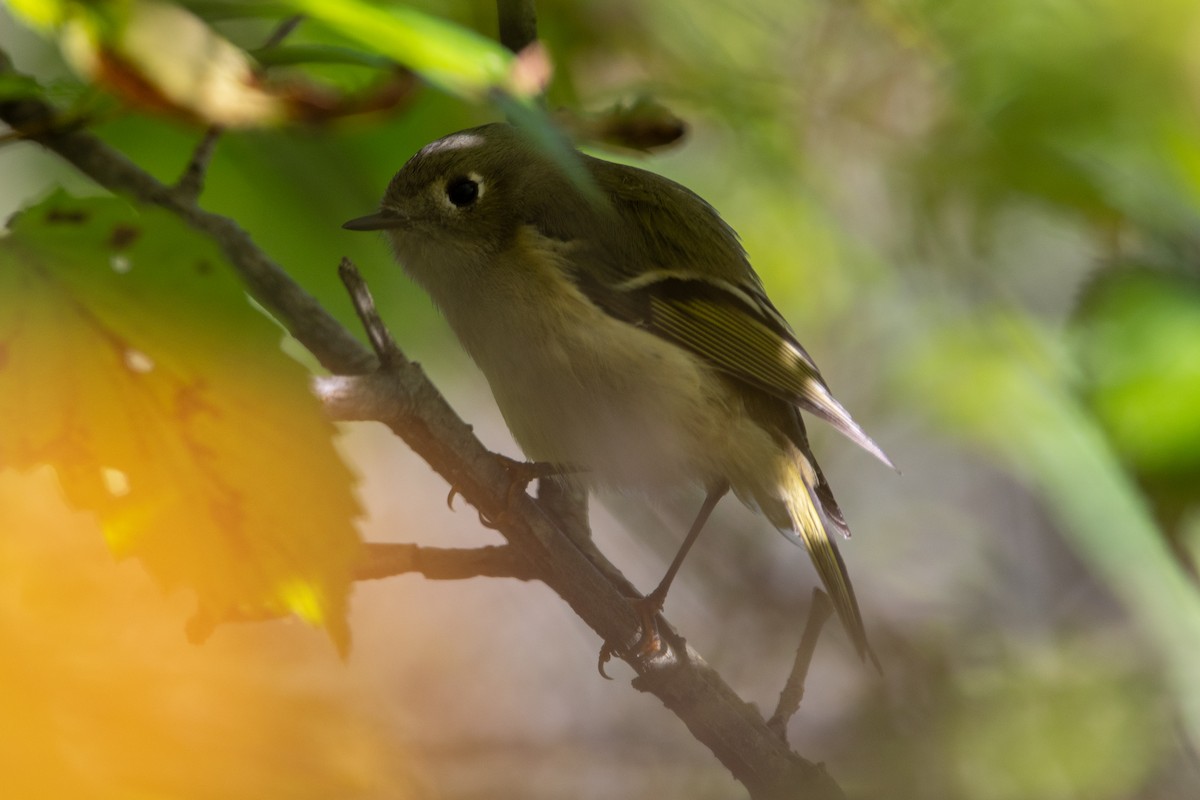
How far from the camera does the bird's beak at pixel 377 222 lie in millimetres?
1173

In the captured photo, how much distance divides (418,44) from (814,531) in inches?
52.6

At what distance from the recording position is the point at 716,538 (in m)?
2.04

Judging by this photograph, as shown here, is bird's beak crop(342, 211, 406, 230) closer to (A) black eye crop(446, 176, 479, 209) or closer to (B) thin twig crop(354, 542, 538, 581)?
(A) black eye crop(446, 176, 479, 209)

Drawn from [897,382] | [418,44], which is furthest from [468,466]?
[897,382]

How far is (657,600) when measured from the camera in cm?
143

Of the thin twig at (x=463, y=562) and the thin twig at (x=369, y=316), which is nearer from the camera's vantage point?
the thin twig at (x=369, y=316)

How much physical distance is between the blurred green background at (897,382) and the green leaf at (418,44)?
69 mm

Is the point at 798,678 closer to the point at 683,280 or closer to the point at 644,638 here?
the point at 644,638

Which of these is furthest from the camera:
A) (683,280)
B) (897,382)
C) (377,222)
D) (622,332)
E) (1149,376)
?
(897,382)

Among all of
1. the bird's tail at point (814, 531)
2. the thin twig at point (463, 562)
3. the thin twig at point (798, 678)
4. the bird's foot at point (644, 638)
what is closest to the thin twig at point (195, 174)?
the thin twig at point (463, 562)

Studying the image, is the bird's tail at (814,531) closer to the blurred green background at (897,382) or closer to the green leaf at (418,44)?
the blurred green background at (897,382)

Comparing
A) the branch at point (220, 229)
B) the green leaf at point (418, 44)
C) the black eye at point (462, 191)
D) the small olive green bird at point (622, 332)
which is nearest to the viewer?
the green leaf at point (418, 44)

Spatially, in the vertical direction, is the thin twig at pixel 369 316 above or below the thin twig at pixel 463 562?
above

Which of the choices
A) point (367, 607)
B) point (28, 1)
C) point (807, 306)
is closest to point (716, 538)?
point (807, 306)
